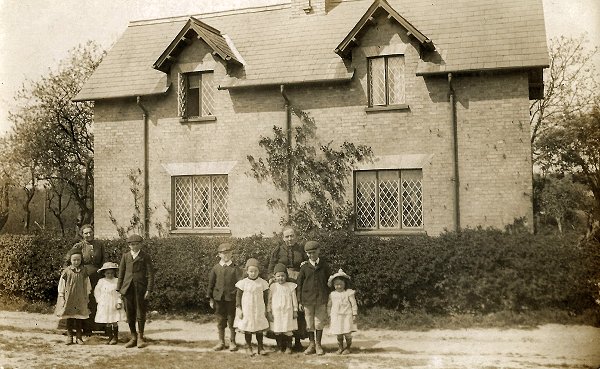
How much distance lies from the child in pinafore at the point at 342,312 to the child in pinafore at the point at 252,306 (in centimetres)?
109

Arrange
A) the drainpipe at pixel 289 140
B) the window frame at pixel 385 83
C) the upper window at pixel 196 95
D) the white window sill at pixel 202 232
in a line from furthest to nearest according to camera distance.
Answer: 1. the upper window at pixel 196 95
2. the white window sill at pixel 202 232
3. the drainpipe at pixel 289 140
4. the window frame at pixel 385 83

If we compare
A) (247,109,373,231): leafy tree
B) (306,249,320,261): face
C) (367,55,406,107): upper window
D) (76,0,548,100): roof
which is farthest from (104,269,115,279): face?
(367,55,406,107): upper window

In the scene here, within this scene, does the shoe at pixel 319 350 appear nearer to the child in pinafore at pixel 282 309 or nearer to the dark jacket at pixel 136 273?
the child in pinafore at pixel 282 309

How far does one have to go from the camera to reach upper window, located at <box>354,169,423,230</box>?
42.6ft

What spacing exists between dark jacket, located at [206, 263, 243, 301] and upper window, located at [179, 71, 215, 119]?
21.1 ft

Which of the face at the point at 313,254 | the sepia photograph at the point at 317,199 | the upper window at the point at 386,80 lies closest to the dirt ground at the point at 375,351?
the sepia photograph at the point at 317,199

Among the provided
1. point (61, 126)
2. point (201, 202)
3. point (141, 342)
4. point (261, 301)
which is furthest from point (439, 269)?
point (61, 126)

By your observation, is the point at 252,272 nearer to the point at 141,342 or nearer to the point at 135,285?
the point at 135,285

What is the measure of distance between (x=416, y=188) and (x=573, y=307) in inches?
178

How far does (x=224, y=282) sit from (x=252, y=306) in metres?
0.74

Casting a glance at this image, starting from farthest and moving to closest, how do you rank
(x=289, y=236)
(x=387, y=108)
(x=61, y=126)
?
(x=61, y=126)
(x=387, y=108)
(x=289, y=236)

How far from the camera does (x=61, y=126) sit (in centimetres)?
2200

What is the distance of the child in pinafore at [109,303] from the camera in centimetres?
958

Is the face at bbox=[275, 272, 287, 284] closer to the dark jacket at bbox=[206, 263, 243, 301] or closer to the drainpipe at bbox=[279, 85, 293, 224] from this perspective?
the dark jacket at bbox=[206, 263, 243, 301]
